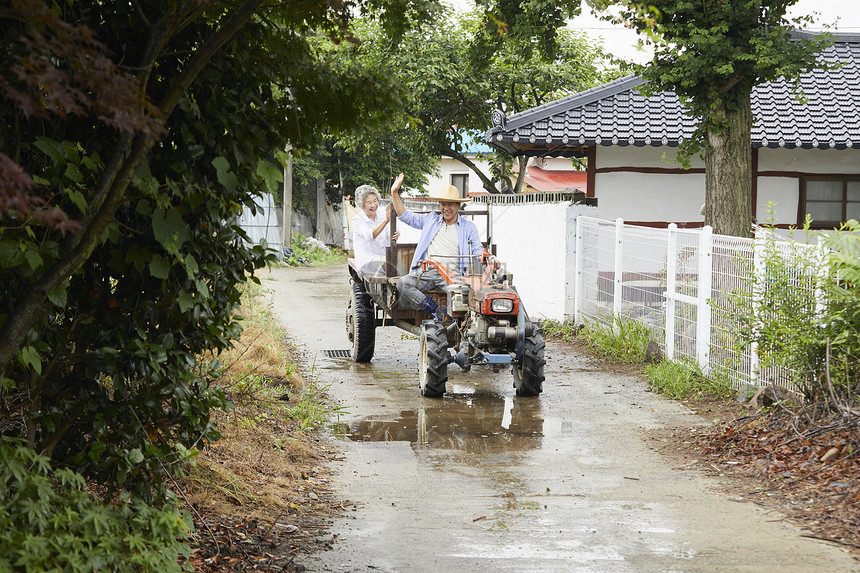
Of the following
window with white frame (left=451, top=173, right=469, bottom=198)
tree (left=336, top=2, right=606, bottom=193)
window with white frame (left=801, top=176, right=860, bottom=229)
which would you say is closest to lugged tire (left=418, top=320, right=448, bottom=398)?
window with white frame (left=801, top=176, right=860, bottom=229)

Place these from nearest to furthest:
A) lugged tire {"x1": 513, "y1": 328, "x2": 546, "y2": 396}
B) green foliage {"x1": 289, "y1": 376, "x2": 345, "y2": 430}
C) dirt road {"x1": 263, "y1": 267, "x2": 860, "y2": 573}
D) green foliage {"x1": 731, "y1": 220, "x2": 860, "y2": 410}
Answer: dirt road {"x1": 263, "y1": 267, "x2": 860, "y2": 573}
green foliage {"x1": 731, "y1": 220, "x2": 860, "y2": 410}
green foliage {"x1": 289, "y1": 376, "x2": 345, "y2": 430}
lugged tire {"x1": 513, "y1": 328, "x2": 546, "y2": 396}

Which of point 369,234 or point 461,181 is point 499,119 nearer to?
point 369,234

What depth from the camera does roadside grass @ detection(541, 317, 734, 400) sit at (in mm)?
9359

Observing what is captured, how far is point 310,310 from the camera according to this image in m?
17.6

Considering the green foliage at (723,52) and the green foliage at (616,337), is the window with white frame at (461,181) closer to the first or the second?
the green foliage at (616,337)

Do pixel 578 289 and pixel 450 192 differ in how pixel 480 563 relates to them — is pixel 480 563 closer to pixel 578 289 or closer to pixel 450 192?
pixel 450 192

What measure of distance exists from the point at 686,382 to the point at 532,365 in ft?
5.14

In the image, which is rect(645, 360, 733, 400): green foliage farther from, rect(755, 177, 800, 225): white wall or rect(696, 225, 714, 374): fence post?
rect(755, 177, 800, 225): white wall

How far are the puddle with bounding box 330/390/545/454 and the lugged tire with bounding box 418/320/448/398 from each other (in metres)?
0.15

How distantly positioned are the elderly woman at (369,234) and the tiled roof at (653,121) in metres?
4.26

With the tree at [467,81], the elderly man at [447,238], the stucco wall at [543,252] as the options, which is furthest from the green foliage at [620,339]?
the tree at [467,81]

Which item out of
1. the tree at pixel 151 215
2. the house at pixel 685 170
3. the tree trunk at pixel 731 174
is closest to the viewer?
the tree at pixel 151 215

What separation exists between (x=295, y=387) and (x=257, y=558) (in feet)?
15.4

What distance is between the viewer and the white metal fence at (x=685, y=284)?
838 centimetres
